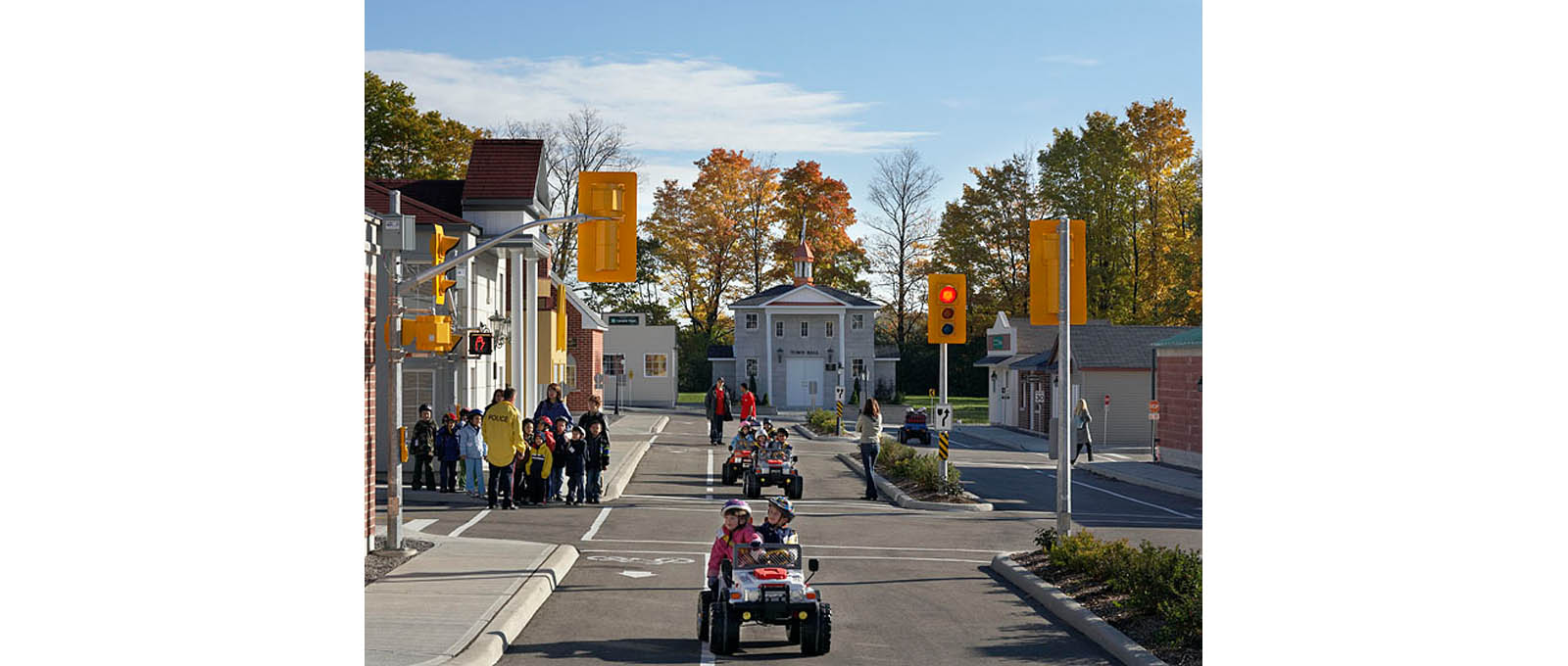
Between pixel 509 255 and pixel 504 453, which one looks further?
pixel 509 255

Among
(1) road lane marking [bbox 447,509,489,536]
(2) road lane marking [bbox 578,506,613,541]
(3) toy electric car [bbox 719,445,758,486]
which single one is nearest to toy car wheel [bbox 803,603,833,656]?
(2) road lane marking [bbox 578,506,613,541]

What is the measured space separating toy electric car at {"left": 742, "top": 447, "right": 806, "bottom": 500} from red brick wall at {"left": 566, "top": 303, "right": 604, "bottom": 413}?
34.0 meters

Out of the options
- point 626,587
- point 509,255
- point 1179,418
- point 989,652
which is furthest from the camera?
point 1179,418

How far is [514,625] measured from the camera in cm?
1220

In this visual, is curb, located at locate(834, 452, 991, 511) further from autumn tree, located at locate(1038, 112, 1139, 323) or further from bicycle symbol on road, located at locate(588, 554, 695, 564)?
autumn tree, located at locate(1038, 112, 1139, 323)

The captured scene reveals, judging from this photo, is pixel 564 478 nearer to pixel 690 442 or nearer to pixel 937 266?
pixel 690 442

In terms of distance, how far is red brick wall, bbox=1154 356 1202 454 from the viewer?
36.6 meters

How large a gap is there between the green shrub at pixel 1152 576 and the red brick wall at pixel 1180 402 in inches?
→ 840

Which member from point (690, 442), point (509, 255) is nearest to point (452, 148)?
point (690, 442)

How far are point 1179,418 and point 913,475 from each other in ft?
41.3

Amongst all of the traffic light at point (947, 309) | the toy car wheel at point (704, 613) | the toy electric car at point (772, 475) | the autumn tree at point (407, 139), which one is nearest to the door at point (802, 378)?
the autumn tree at point (407, 139)

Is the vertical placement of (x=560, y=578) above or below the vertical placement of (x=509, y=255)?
below

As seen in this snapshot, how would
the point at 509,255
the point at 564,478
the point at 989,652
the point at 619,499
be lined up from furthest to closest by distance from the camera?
the point at 509,255, the point at 564,478, the point at 619,499, the point at 989,652

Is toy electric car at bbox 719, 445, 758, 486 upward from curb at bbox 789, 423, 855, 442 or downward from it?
upward
